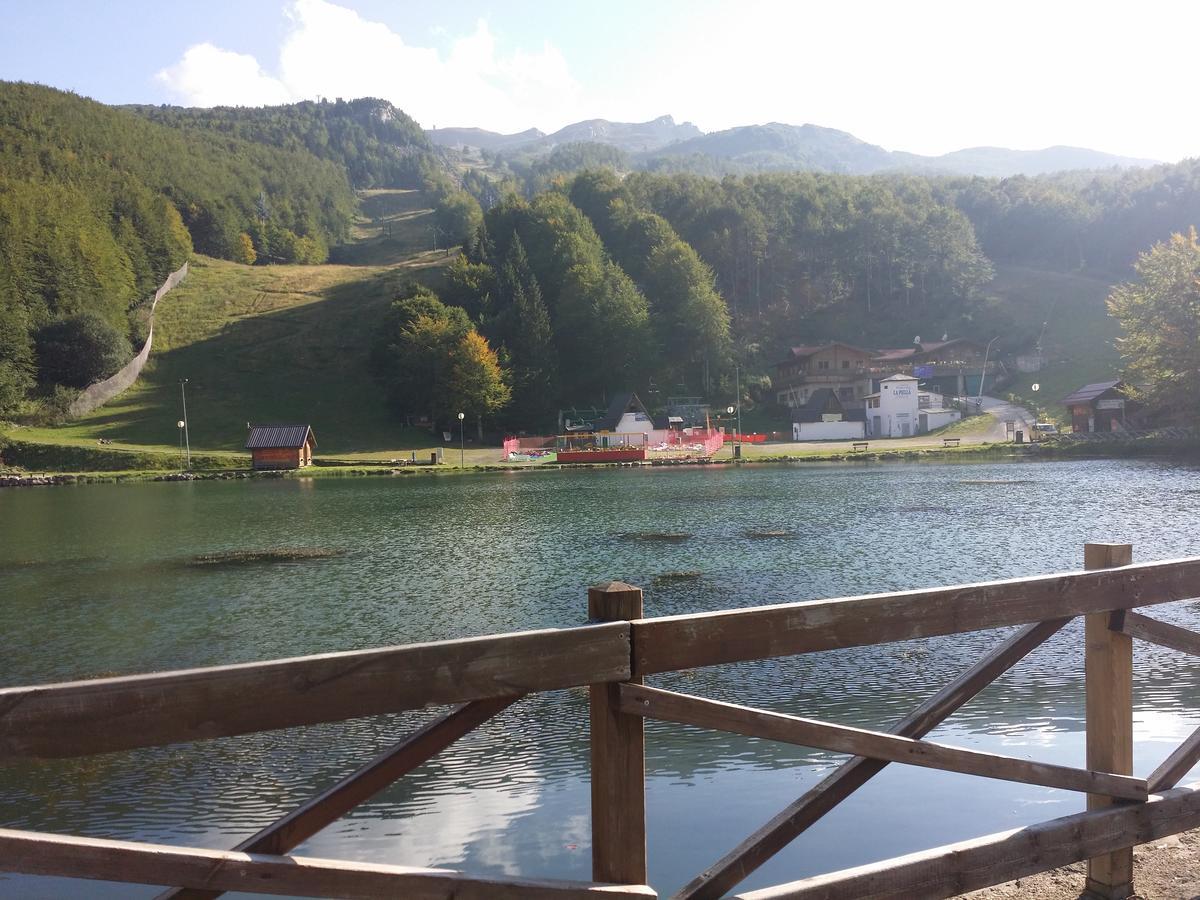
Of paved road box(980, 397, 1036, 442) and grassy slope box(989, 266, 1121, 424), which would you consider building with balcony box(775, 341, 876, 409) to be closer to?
paved road box(980, 397, 1036, 442)

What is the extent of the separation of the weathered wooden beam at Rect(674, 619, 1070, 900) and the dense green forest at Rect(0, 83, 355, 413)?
90444 mm

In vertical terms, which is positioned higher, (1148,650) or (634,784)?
(634,784)

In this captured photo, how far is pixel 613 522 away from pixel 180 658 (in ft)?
68.1

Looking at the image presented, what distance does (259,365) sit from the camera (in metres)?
102

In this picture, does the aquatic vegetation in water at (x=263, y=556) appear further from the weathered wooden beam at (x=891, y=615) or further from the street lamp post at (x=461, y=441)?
the street lamp post at (x=461, y=441)

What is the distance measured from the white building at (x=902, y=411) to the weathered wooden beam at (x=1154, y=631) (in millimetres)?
90078

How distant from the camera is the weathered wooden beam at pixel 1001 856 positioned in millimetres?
4188

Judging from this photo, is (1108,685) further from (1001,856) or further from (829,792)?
(829,792)

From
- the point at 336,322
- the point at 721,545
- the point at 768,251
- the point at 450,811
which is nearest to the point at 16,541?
the point at 721,545

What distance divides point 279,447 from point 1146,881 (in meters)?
70.9

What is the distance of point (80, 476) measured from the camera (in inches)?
2662

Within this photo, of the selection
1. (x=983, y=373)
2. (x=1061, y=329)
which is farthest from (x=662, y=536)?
(x=1061, y=329)

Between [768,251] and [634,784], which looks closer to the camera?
[634,784]

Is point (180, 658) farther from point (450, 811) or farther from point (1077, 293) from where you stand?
point (1077, 293)
